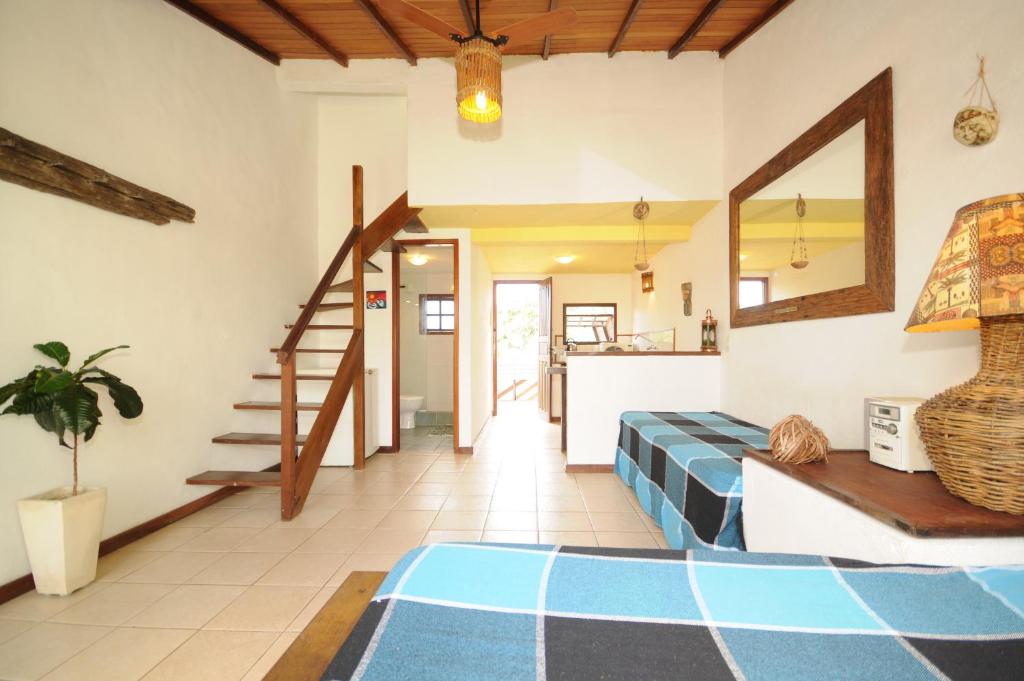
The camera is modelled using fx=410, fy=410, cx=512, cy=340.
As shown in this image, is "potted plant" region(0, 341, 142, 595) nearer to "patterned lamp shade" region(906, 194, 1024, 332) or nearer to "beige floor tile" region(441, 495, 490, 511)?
"beige floor tile" region(441, 495, 490, 511)

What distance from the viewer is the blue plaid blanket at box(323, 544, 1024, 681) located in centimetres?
55

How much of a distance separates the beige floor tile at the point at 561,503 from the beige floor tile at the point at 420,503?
0.74 m

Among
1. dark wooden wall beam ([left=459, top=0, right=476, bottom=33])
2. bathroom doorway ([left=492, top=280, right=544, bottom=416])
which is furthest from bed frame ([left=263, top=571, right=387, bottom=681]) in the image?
bathroom doorway ([left=492, top=280, right=544, bottom=416])

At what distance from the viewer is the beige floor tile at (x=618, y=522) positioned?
2562mm

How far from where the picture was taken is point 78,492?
2.00m

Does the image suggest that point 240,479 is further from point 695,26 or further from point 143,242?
point 695,26

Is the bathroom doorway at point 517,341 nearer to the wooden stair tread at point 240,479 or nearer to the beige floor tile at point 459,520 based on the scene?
the beige floor tile at point 459,520

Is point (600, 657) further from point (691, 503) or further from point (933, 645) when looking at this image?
point (691, 503)

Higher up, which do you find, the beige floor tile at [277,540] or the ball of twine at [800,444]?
the ball of twine at [800,444]

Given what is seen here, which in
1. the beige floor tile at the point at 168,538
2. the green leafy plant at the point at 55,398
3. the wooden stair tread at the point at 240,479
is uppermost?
the green leafy plant at the point at 55,398

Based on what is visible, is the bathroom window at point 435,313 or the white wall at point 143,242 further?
the bathroom window at point 435,313

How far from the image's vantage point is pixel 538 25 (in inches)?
91.3

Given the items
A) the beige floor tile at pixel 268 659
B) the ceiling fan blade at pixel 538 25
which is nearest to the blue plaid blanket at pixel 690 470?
the beige floor tile at pixel 268 659

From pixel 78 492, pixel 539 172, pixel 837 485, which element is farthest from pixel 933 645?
pixel 539 172
